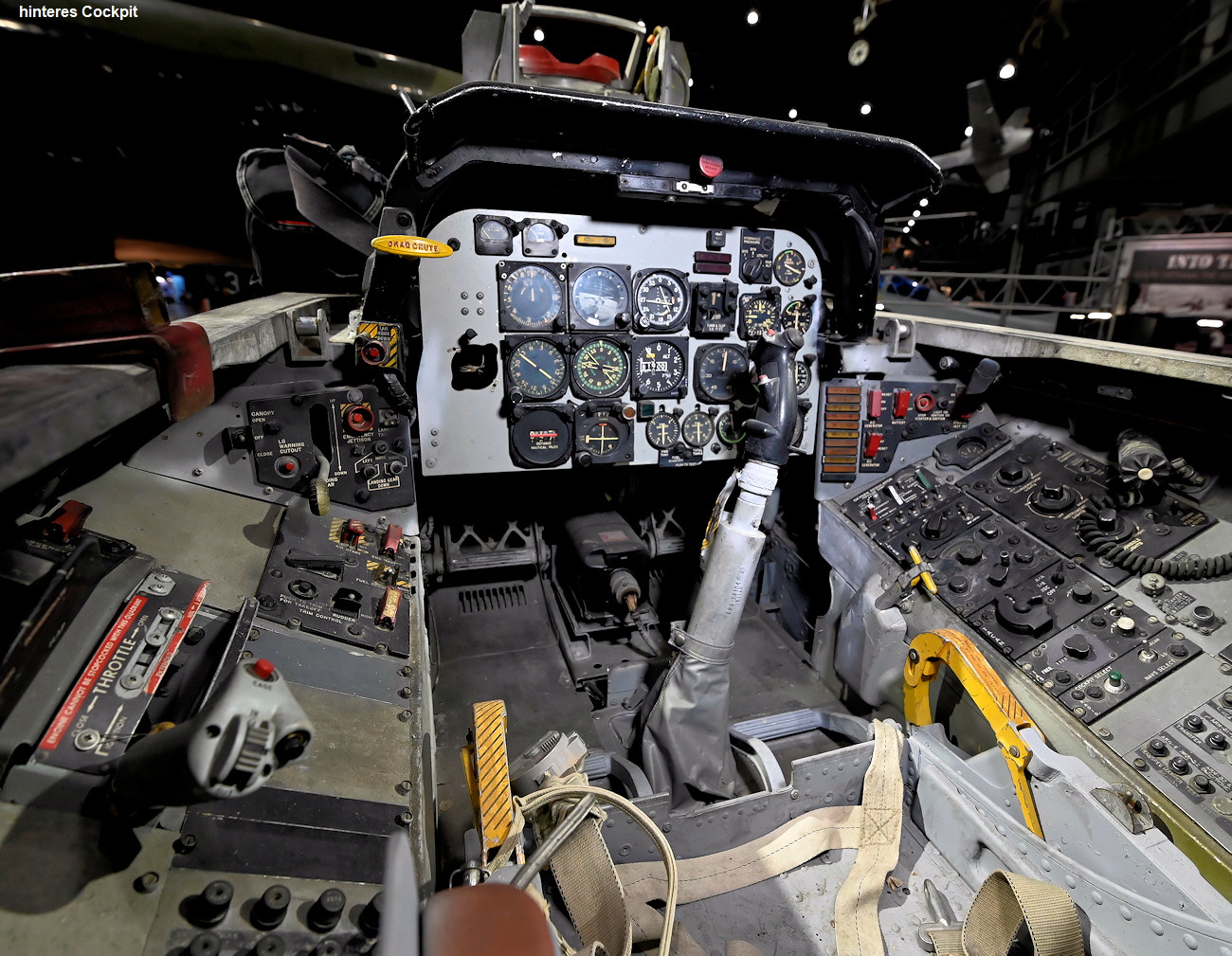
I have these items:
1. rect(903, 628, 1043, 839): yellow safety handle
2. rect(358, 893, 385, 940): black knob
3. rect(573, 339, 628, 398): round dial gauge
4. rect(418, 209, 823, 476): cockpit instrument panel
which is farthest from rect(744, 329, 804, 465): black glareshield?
rect(358, 893, 385, 940): black knob

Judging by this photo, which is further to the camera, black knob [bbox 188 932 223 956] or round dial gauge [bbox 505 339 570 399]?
round dial gauge [bbox 505 339 570 399]

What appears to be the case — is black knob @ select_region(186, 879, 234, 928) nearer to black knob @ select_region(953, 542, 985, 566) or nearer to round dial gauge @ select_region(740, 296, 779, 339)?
black knob @ select_region(953, 542, 985, 566)

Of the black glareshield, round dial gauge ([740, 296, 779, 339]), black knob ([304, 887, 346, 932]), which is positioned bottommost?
black knob ([304, 887, 346, 932])

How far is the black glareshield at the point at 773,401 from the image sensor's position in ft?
9.08

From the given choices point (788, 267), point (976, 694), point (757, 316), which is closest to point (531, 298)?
point (757, 316)

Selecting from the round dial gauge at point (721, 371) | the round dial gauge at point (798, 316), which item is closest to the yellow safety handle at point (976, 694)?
the round dial gauge at point (721, 371)

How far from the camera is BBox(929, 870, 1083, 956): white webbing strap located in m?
1.58

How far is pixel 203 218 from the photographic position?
6875 mm

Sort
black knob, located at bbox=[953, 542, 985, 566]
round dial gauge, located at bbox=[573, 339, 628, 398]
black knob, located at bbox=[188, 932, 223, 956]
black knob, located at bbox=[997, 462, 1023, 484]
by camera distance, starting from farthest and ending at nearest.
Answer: round dial gauge, located at bbox=[573, 339, 628, 398], black knob, located at bbox=[997, 462, 1023, 484], black knob, located at bbox=[953, 542, 985, 566], black knob, located at bbox=[188, 932, 223, 956]

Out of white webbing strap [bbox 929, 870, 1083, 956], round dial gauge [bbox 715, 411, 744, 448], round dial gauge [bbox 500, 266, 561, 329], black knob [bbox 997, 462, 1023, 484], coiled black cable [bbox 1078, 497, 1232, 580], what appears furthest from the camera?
round dial gauge [bbox 715, 411, 744, 448]

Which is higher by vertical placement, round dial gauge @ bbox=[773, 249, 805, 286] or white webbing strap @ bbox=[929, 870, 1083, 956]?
round dial gauge @ bbox=[773, 249, 805, 286]

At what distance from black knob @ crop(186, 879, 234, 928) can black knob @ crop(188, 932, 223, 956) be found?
0.07 ft

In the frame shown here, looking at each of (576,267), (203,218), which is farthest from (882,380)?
(203,218)

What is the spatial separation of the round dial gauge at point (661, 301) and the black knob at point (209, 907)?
293 centimetres
